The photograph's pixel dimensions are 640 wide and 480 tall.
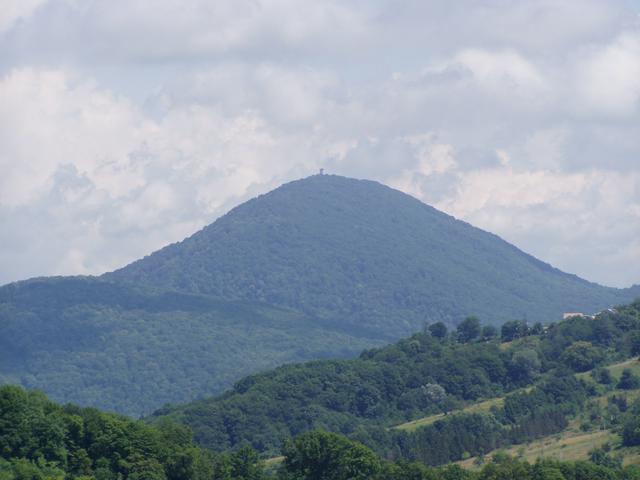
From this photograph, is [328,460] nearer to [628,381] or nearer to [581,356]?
[628,381]

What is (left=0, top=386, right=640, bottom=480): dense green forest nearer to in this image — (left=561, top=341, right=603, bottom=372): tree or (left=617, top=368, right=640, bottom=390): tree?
(left=617, top=368, right=640, bottom=390): tree

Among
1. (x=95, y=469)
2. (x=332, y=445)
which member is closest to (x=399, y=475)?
(x=332, y=445)

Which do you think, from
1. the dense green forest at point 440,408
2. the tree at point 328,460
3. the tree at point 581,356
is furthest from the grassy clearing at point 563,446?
the tree at point 328,460

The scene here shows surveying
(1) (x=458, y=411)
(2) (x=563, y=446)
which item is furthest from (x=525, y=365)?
(2) (x=563, y=446)

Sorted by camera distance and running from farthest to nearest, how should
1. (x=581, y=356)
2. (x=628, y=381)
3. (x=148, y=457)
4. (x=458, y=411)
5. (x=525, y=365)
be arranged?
1. (x=525, y=365)
2. (x=581, y=356)
3. (x=458, y=411)
4. (x=628, y=381)
5. (x=148, y=457)

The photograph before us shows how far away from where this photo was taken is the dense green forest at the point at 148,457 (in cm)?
10312

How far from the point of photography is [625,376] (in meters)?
174

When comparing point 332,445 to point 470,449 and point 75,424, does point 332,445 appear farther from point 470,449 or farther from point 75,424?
point 470,449

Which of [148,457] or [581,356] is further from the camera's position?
[581,356]

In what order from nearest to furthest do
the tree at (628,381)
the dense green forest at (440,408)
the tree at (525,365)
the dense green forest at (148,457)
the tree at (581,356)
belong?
the dense green forest at (148,457), the dense green forest at (440,408), the tree at (628,381), the tree at (581,356), the tree at (525,365)

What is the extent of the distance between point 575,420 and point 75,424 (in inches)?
2973

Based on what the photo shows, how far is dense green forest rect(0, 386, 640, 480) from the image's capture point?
10312 centimetres

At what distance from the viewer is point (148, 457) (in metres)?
107

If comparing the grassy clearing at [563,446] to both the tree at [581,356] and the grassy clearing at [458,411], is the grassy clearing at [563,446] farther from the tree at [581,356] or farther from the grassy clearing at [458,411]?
the tree at [581,356]
